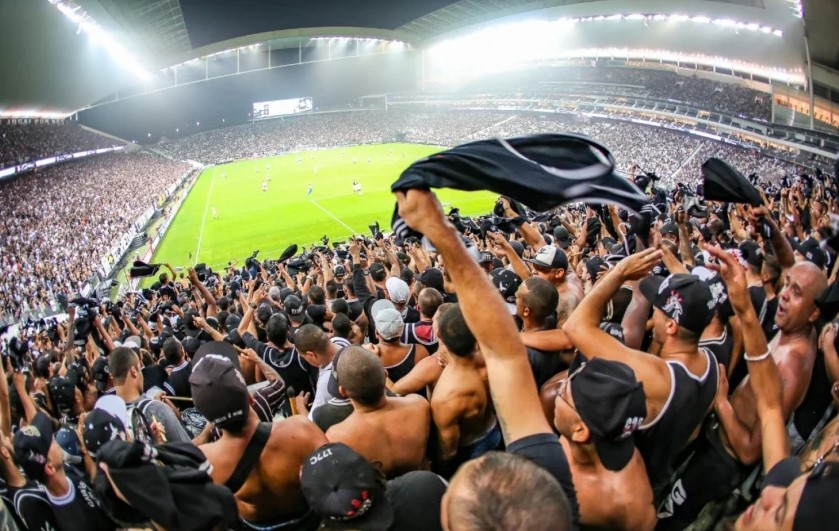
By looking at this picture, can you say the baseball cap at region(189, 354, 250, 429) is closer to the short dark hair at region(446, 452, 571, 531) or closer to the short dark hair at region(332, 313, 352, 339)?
the short dark hair at region(446, 452, 571, 531)

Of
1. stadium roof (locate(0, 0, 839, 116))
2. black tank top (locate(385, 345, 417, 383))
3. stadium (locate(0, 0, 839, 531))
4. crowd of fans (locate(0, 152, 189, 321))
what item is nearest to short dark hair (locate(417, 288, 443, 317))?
stadium (locate(0, 0, 839, 531))

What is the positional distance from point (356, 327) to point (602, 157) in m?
3.91

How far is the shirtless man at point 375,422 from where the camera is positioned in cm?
297

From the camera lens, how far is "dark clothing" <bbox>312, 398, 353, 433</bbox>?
11.8 feet

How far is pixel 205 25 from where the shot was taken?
4766 cm

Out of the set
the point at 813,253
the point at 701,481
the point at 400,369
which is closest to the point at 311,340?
the point at 400,369

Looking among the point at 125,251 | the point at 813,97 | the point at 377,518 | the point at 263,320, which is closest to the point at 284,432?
the point at 377,518

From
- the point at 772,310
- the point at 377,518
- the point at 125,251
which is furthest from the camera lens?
the point at 125,251

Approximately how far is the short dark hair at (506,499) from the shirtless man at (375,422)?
1411 mm

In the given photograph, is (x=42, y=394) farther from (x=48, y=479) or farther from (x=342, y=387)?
(x=342, y=387)

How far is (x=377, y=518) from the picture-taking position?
85.4 inches

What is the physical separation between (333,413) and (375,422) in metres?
0.65

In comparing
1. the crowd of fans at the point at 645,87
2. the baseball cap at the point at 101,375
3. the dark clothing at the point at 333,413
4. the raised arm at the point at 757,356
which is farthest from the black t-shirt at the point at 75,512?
the crowd of fans at the point at 645,87

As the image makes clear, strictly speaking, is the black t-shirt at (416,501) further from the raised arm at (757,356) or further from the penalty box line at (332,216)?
the penalty box line at (332,216)
